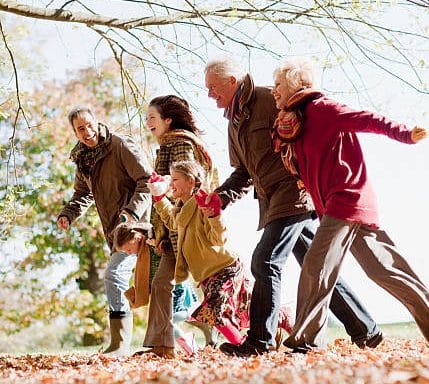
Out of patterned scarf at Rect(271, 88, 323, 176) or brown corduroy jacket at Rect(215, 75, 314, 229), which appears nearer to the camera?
patterned scarf at Rect(271, 88, 323, 176)

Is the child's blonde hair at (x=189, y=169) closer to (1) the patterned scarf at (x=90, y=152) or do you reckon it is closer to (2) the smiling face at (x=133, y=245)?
(2) the smiling face at (x=133, y=245)

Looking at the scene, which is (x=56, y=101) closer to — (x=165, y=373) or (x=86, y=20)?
(x=86, y=20)

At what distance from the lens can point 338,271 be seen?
3.96 metres

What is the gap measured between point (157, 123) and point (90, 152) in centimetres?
71

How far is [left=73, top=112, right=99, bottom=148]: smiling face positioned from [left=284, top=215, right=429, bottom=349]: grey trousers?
2.18 m

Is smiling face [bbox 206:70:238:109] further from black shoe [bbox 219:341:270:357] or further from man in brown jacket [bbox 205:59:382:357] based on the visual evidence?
black shoe [bbox 219:341:270:357]

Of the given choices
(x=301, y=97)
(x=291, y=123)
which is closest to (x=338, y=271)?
(x=291, y=123)

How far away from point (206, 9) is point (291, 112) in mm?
2758

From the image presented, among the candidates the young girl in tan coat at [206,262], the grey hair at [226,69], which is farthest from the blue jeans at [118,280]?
the grey hair at [226,69]

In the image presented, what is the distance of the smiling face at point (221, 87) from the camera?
462cm

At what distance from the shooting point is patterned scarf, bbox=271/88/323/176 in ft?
13.2

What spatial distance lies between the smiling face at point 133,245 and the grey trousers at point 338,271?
5.00ft

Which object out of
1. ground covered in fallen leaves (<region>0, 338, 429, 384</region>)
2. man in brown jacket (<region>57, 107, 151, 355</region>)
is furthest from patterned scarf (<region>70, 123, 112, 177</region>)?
ground covered in fallen leaves (<region>0, 338, 429, 384</region>)

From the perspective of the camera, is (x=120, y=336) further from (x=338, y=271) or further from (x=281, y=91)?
(x=281, y=91)
